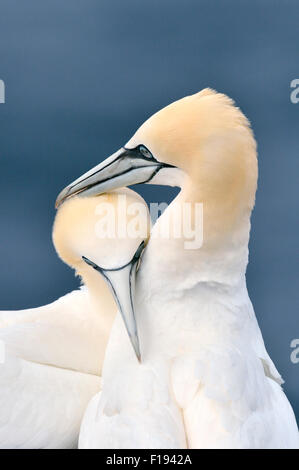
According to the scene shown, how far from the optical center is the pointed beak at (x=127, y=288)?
157 inches

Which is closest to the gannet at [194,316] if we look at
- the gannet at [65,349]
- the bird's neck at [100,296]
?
the gannet at [65,349]

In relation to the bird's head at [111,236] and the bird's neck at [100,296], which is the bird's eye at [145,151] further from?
the bird's neck at [100,296]

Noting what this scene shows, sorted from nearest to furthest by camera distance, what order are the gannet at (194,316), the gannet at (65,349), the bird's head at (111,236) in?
the gannet at (194,316) < the bird's head at (111,236) < the gannet at (65,349)

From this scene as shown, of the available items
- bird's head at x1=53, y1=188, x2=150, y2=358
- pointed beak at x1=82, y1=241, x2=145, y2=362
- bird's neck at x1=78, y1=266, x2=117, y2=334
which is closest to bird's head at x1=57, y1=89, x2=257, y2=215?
bird's head at x1=53, y1=188, x2=150, y2=358

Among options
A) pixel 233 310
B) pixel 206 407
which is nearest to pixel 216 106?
pixel 233 310

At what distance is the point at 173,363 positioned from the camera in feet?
13.2

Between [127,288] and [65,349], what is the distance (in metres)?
0.64

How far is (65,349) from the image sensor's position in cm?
453

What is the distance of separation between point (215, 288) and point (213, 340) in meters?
0.22

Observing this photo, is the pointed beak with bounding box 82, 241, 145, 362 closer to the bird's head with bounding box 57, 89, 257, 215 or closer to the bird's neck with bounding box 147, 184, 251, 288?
the bird's neck with bounding box 147, 184, 251, 288

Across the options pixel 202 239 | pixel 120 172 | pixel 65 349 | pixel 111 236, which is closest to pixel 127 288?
pixel 111 236

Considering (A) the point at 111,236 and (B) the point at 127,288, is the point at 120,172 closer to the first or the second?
(A) the point at 111,236

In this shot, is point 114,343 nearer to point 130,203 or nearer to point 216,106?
point 130,203

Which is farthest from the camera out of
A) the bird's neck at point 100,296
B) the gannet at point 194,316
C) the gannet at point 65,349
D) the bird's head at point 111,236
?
the bird's neck at point 100,296
